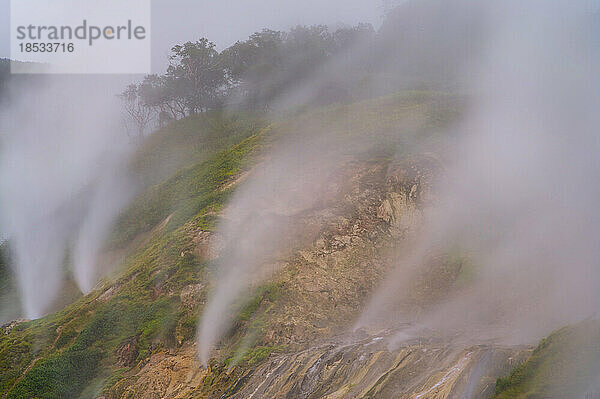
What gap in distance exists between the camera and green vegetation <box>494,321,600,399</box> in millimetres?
8414

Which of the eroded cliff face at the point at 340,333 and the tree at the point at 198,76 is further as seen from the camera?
the tree at the point at 198,76

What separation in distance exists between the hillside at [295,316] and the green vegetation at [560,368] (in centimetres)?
4

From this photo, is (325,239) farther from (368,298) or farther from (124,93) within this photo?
(124,93)

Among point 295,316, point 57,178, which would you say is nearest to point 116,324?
point 295,316

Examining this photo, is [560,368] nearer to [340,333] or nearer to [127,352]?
[340,333]

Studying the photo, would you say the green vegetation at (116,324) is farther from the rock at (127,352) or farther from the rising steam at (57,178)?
the rising steam at (57,178)

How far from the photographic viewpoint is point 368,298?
53.1 feet

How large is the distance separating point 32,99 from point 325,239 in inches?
1611

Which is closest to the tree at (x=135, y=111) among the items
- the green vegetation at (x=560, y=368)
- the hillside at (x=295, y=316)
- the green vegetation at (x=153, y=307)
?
the green vegetation at (x=153, y=307)

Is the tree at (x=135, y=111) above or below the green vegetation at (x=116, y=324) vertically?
above

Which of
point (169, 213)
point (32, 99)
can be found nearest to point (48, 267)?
point (169, 213)

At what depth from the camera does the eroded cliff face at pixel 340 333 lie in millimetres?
10750

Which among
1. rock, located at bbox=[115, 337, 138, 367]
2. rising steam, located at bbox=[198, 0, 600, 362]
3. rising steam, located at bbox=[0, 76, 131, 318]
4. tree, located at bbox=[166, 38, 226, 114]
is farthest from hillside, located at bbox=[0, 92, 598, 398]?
tree, located at bbox=[166, 38, 226, 114]

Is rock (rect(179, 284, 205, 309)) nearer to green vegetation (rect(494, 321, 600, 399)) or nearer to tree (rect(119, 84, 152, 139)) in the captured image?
green vegetation (rect(494, 321, 600, 399))
